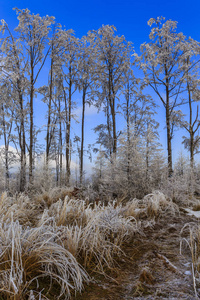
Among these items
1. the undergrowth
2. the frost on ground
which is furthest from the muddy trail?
the undergrowth

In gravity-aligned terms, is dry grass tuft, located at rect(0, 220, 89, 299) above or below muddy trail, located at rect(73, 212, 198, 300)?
above

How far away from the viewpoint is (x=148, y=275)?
6.93 ft

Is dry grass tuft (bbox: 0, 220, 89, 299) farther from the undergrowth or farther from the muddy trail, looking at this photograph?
the muddy trail

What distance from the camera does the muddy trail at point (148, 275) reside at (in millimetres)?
1859

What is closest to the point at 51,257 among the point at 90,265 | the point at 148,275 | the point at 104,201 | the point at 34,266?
the point at 34,266

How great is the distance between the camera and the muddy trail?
1.86 m

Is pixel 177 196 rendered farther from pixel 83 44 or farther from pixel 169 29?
pixel 83 44

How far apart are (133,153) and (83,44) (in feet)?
36.7

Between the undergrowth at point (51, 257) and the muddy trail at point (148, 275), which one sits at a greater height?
the undergrowth at point (51, 257)

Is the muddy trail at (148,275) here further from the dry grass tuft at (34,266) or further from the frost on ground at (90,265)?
the dry grass tuft at (34,266)

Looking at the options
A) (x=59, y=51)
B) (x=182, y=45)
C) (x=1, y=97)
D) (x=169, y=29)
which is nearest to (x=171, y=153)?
(x=182, y=45)

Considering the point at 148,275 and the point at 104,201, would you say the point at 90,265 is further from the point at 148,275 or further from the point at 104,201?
the point at 104,201

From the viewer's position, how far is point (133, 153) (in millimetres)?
7750

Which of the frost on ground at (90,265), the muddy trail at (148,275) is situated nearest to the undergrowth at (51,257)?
the frost on ground at (90,265)
